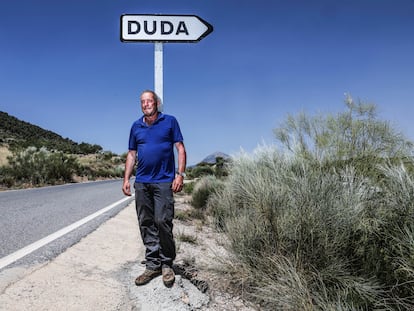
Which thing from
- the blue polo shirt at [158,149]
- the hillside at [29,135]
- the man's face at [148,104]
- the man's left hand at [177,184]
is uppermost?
the hillside at [29,135]

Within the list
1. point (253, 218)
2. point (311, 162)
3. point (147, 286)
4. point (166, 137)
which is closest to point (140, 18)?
point (166, 137)

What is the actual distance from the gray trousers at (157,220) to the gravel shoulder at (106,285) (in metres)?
0.23

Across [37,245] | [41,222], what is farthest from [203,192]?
[37,245]

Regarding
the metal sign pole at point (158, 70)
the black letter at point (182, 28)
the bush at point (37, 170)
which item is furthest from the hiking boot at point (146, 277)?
the bush at point (37, 170)

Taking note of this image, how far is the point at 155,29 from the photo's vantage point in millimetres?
4383

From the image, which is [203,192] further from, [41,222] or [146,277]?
[146,277]

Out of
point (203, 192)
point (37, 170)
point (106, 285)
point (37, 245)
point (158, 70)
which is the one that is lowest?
point (106, 285)

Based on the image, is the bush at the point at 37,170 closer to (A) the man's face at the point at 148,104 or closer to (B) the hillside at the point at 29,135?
(A) the man's face at the point at 148,104

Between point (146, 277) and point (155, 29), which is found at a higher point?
point (155, 29)

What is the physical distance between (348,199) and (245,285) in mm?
1514

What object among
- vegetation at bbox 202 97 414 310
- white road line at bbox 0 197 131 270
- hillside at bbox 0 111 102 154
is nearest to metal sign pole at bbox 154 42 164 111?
vegetation at bbox 202 97 414 310

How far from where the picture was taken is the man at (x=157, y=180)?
3.63 meters

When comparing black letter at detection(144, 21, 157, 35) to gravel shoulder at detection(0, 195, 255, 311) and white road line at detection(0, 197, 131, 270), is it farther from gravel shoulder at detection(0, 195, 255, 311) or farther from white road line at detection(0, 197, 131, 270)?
white road line at detection(0, 197, 131, 270)

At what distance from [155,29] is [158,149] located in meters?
1.65
